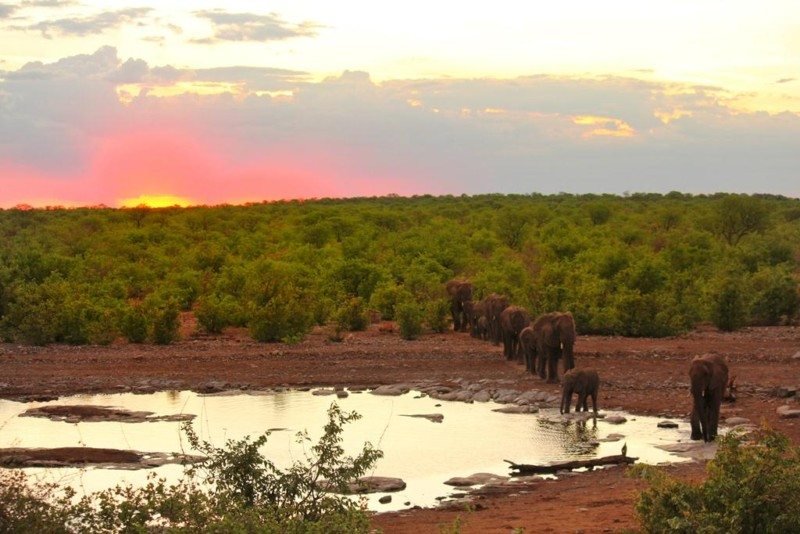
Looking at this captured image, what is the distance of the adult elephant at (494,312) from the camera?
31.2 metres

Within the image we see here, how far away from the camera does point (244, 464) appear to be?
40.9 ft

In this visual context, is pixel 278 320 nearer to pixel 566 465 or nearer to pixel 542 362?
pixel 542 362

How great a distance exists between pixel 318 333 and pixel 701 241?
2332cm

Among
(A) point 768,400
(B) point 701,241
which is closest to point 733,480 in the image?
(A) point 768,400

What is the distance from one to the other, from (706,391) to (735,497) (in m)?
7.51

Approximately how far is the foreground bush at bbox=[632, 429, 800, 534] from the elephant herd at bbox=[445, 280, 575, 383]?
12971mm

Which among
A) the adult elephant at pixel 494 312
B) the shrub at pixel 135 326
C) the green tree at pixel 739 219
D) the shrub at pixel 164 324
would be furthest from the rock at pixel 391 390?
the green tree at pixel 739 219

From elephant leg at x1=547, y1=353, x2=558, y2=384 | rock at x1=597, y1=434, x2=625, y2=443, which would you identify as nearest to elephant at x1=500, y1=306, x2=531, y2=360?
elephant leg at x1=547, y1=353, x2=558, y2=384

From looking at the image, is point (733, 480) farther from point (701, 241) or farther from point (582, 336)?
point (701, 241)

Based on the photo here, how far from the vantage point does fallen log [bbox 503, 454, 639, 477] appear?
17.1 meters

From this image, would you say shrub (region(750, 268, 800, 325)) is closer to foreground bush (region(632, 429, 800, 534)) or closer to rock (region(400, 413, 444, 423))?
rock (region(400, 413, 444, 423))

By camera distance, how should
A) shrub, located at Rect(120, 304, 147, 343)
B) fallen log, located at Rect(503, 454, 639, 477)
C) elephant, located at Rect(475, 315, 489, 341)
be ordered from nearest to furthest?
fallen log, located at Rect(503, 454, 639, 477) → elephant, located at Rect(475, 315, 489, 341) → shrub, located at Rect(120, 304, 147, 343)

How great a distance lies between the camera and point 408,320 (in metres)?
33.5

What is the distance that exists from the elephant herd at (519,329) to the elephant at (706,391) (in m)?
6.02
